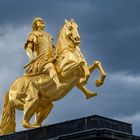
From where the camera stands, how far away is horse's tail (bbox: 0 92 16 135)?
1608cm

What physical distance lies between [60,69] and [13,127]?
274cm

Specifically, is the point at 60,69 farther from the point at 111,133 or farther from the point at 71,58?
the point at 111,133

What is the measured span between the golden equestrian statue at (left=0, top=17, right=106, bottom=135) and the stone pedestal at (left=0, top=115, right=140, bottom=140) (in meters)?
1.45

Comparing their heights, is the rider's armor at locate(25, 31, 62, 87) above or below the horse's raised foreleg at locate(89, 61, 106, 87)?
above

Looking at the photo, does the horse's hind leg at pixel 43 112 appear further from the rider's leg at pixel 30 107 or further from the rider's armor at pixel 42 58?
the rider's armor at pixel 42 58

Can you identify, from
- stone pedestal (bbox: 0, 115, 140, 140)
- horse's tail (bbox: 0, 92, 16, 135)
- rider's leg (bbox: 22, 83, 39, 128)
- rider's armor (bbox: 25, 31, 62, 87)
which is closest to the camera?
stone pedestal (bbox: 0, 115, 140, 140)

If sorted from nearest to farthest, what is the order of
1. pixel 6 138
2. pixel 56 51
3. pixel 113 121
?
pixel 113 121 < pixel 6 138 < pixel 56 51

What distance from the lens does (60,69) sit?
14859mm

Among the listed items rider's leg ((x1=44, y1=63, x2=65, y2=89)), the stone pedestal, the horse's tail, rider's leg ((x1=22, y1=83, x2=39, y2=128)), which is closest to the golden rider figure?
rider's leg ((x1=44, y1=63, x2=65, y2=89))

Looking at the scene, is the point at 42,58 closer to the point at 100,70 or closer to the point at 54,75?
the point at 54,75

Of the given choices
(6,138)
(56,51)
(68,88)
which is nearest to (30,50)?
(56,51)

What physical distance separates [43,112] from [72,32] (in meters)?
2.74

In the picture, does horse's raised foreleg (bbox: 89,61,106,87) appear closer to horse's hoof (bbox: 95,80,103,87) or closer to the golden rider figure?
horse's hoof (bbox: 95,80,103,87)

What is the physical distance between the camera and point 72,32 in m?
15.1
